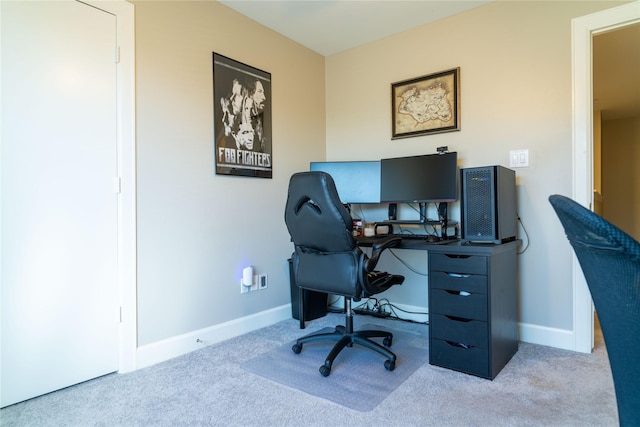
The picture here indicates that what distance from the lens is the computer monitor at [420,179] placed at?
8.00ft

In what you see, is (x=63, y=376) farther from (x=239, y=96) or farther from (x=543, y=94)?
(x=543, y=94)

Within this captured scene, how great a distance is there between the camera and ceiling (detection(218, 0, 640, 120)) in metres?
A: 2.54

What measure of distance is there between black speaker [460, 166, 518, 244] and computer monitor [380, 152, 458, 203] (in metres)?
0.30

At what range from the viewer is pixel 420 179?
2.57 m

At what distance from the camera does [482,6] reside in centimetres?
255

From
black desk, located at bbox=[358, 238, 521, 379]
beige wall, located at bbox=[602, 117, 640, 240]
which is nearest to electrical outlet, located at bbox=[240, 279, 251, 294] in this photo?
black desk, located at bbox=[358, 238, 521, 379]

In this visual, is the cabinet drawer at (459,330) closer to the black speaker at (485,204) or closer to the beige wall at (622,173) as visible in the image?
the black speaker at (485,204)

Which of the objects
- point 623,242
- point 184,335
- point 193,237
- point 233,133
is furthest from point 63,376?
point 623,242

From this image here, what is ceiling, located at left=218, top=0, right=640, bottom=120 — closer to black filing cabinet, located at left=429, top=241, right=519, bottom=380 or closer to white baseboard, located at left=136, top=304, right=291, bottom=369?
black filing cabinet, located at left=429, top=241, right=519, bottom=380

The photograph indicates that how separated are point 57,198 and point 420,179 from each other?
2235mm

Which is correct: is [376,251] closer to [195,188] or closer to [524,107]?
[195,188]

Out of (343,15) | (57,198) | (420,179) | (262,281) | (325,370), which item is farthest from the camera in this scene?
(262,281)

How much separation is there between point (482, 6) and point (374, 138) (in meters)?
1.24

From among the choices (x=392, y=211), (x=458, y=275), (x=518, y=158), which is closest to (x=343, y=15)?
(x=392, y=211)
